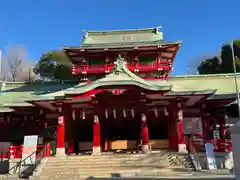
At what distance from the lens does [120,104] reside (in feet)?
64.2

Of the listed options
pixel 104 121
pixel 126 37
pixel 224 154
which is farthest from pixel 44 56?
pixel 224 154

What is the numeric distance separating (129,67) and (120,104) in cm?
561

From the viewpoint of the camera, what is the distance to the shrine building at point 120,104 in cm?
1858

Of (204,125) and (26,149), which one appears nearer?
(26,149)

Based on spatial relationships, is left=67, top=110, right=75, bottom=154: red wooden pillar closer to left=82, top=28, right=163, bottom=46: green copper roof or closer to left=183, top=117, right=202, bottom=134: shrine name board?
left=183, top=117, right=202, bottom=134: shrine name board

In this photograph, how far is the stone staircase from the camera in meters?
14.6

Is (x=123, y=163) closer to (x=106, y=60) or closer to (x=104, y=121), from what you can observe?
(x=104, y=121)

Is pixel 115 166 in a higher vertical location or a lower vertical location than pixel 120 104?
lower

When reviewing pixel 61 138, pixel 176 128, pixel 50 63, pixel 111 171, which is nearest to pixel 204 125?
pixel 176 128

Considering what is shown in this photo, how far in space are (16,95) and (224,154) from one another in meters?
19.0

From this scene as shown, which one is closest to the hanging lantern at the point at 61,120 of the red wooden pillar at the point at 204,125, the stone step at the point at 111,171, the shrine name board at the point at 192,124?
the stone step at the point at 111,171

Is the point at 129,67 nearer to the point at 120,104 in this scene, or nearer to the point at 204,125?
the point at 120,104

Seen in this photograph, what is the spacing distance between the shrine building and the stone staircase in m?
1.43

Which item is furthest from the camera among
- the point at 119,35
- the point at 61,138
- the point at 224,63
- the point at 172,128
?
the point at 224,63
